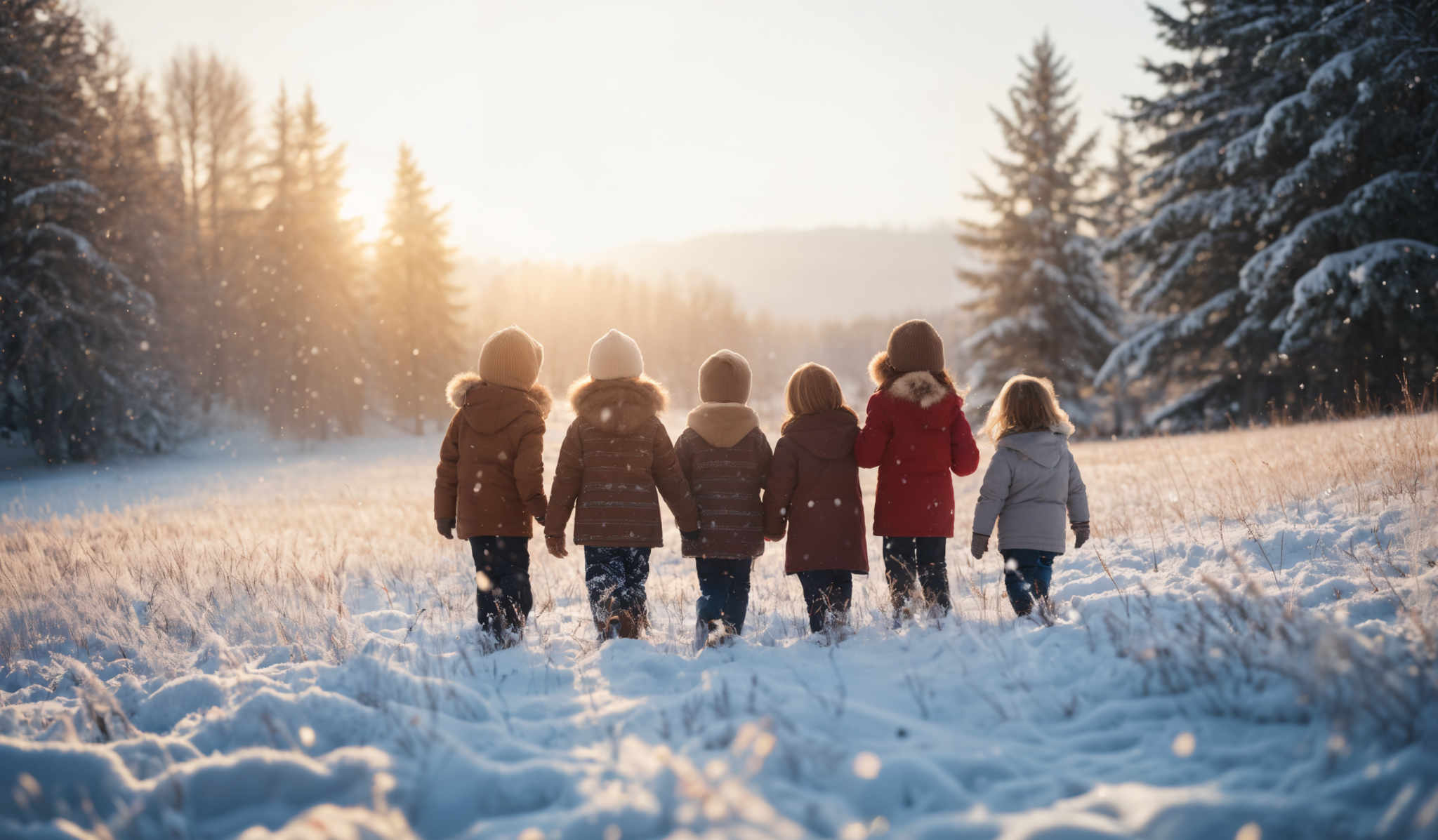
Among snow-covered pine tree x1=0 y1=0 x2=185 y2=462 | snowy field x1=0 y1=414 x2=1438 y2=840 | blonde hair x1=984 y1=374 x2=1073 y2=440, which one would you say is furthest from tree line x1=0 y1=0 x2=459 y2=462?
blonde hair x1=984 y1=374 x2=1073 y2=440

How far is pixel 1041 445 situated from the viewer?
14.2 ft

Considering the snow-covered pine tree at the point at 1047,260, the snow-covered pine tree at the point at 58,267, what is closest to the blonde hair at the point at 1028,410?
the snow-covered pine tree at the point at 1047,260

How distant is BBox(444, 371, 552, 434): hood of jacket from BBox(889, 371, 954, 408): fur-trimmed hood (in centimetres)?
240

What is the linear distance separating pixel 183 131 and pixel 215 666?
112 feet

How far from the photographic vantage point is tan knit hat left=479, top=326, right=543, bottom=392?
15.0 feet

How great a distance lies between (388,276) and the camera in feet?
100

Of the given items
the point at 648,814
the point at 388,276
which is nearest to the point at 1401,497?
the point at 648,814

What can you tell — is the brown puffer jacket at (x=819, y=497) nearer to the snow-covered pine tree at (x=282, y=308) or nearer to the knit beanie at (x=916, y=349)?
the knit beanie at (x=916, y=349)

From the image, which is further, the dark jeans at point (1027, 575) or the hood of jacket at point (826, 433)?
the hood of jacket at point (826, 433)

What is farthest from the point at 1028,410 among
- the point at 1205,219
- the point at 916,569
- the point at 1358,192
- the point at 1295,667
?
the point at 1205,219

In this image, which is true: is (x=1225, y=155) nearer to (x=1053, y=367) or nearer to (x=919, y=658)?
(x=1053, y=367)

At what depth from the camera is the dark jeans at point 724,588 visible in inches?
177

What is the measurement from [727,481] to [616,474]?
74cm

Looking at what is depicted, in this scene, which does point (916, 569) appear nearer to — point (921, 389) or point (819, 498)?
point (819, 498)
